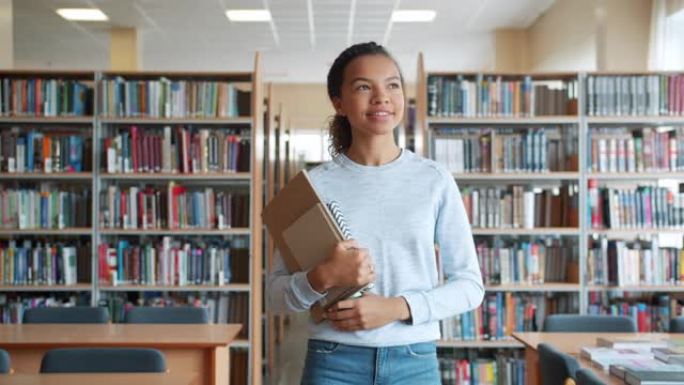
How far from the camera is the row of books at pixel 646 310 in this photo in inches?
215

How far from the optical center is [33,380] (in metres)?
2.66

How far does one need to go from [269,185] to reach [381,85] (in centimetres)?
516

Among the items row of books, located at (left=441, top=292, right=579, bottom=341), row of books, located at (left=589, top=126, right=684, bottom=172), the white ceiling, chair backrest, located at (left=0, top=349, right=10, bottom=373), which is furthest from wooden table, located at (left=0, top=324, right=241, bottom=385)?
the white ceiling

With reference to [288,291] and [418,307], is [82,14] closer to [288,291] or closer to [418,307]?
[288,291]

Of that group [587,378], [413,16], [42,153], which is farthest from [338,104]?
[413,16]

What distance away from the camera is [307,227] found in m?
1.35

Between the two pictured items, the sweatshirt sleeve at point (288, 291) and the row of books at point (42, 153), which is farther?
the row of books at point (42, 153)

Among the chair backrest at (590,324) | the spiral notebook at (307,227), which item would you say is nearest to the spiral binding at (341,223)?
the spiral notebook at (307,227)

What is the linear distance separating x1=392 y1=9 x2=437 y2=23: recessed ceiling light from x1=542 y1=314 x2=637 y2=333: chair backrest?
17.4ft

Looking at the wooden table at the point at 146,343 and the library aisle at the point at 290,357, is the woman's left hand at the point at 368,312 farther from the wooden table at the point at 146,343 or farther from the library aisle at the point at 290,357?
the library aisle at the point at 290,357

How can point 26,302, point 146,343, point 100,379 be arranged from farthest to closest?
point 26,302
point 146,343
point 100,379

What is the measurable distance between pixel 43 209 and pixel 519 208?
10.8 feet

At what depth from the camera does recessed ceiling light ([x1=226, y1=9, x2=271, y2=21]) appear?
8609 millimetres

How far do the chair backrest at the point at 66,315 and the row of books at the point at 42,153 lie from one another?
141 cm
